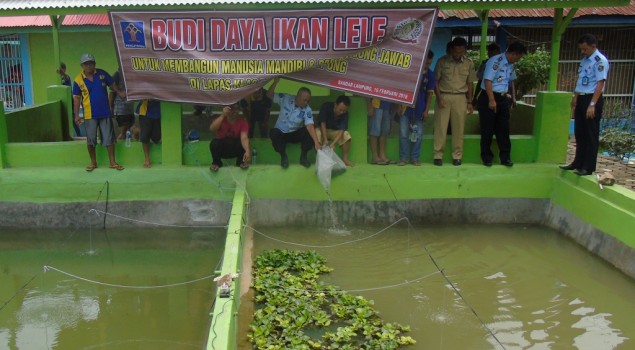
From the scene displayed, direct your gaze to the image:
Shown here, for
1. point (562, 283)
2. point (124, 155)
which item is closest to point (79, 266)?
point (124, 155)

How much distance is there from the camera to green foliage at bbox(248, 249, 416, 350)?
505cm

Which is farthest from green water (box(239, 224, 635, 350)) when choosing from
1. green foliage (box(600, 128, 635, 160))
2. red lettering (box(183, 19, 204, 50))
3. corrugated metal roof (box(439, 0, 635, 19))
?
corrugated metal roof (box(439, 0, 635, 19))

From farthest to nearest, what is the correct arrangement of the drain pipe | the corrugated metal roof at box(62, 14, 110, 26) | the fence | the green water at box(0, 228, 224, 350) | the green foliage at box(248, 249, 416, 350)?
the fence, the corrugated metal roof at box(62, 14, 110, 26), the green water at box(0, 228, 224, 350), the green foliage at box(248, 249, 416, 350), the drain pipe

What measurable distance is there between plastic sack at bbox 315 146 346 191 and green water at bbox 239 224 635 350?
702mm

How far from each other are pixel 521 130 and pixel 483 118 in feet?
6.38

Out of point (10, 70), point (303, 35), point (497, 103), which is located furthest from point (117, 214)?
point (10, 70)

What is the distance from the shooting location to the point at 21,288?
6324 millimetres

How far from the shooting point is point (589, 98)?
292 inches

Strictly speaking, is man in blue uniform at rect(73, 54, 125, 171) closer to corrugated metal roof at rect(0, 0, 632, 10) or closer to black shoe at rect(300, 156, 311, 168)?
corrugated metal roof at rect(0, 0, 632, 10)

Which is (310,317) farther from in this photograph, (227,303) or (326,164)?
(326,164)

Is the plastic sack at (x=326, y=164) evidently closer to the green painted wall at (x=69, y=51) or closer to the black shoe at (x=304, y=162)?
the black shoe at (x=304, y=162)

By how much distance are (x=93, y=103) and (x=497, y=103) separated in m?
5.60

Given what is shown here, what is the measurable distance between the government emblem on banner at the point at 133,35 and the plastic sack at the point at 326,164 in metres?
2.81

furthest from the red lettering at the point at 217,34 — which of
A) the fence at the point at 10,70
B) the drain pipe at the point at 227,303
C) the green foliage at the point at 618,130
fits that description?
the fence at the point at 10,70
